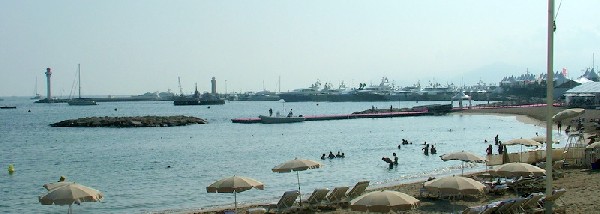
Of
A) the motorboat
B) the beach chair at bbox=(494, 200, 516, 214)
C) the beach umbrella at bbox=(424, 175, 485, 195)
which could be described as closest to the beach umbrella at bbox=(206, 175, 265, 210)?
the beach umbrella at bbox=(424, 175, 485, 195)

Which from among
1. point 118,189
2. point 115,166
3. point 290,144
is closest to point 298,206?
point 118,189

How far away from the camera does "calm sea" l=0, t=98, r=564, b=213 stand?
25516mm

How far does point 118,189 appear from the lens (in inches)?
1114

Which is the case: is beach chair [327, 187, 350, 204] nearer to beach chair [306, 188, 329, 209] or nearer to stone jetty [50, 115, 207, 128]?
beach chair [306, 188, 329, 209]

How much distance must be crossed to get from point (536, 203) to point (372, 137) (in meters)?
41.8

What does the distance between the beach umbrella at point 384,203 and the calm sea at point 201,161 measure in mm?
9015

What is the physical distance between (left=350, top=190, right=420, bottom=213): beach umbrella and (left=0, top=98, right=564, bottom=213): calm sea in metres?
9.02

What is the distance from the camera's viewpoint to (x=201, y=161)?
4041 cm

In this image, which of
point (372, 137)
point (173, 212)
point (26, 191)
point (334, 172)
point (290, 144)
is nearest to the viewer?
point (173, 212)

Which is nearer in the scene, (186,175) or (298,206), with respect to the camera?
(298,206)

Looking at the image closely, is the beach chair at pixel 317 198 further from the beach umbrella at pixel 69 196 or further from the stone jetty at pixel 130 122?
the stone jetty at pixel 130 122

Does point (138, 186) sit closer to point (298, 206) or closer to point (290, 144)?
point (298, 206)

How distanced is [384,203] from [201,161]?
2706 centimetres

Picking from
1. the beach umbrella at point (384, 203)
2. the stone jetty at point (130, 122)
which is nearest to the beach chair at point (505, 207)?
the beach umbrella at point (384, 203)
